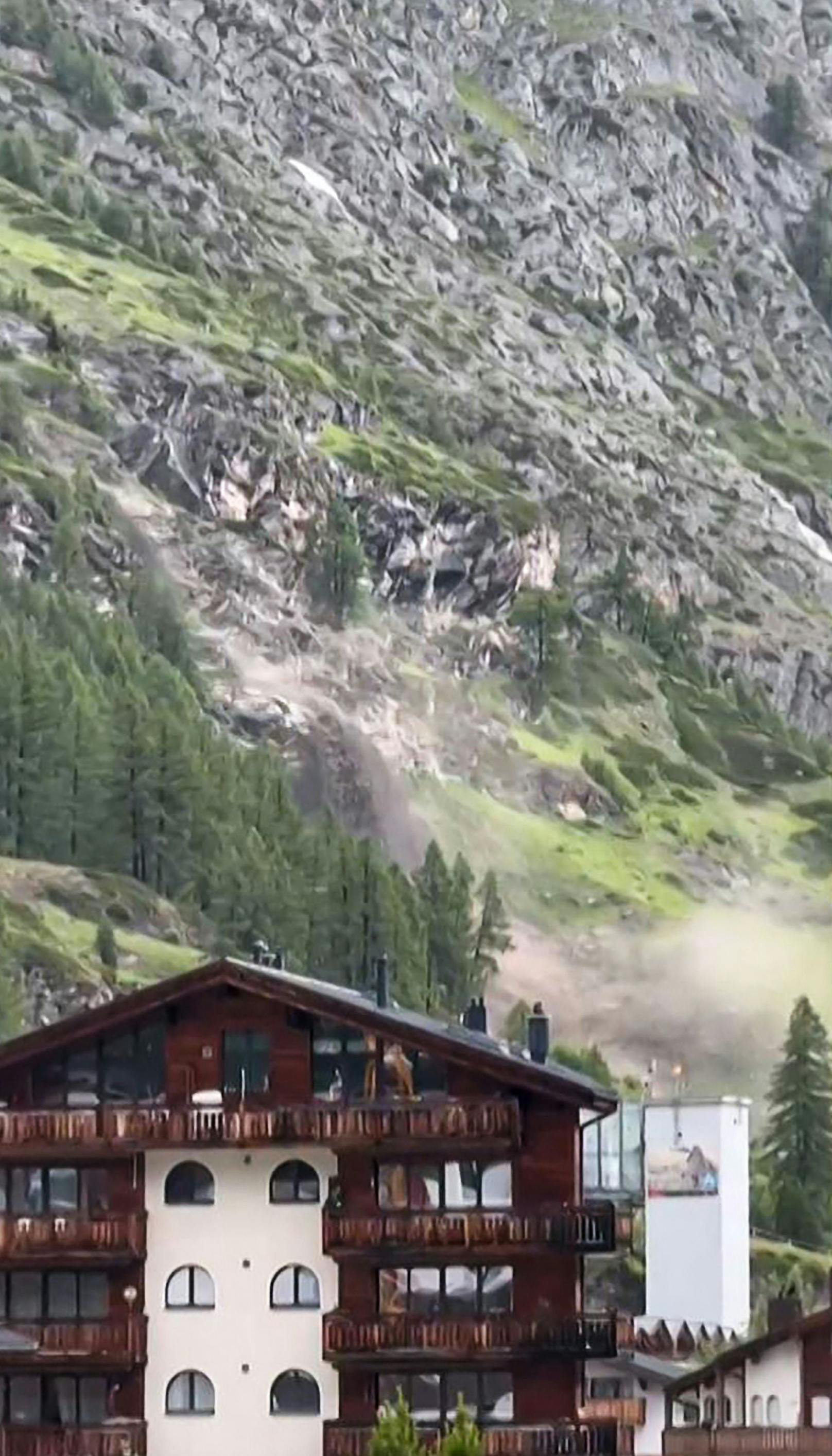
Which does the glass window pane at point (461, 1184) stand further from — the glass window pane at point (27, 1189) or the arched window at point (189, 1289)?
the glass window pane at point (27, 1189)

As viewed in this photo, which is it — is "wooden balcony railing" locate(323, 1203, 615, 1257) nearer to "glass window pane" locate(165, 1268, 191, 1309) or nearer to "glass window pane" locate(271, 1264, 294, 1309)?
"glass window pane" locate(271, 1264, 294, 1309)

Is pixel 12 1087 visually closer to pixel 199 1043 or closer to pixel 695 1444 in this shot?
pixel 199 1043

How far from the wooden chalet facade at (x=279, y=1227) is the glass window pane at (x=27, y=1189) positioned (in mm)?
48

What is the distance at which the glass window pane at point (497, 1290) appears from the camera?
110 meters

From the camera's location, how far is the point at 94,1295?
109875mm

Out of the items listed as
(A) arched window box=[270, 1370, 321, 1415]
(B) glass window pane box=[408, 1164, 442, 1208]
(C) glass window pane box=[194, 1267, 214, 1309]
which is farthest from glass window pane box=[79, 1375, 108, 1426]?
(B) glass window pane box=[408, 1164, 442, 1208]

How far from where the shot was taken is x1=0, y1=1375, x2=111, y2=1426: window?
10844cm

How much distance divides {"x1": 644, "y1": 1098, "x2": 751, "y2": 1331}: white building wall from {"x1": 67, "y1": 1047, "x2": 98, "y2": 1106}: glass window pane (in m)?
75.8

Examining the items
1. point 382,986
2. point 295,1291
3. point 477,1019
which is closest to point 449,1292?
point 295,1291

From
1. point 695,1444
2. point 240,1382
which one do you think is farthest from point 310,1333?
point 695,1444

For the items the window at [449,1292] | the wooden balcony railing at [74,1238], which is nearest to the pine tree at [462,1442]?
the window at [449,1292]

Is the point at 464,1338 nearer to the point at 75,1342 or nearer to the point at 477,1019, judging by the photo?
the point at 75,1342

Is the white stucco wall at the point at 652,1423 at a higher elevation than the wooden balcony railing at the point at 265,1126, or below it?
below

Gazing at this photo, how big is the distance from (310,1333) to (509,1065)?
7.26 metres
